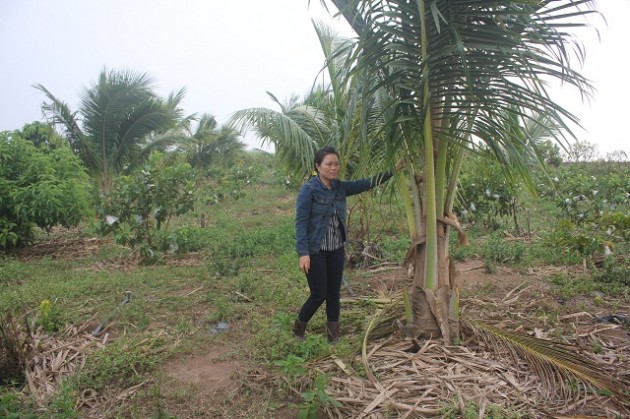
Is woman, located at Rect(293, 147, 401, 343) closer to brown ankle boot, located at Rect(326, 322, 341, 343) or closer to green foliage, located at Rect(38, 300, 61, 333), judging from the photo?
brown ankle boot, located at Rect(326, 322, 341, 343)

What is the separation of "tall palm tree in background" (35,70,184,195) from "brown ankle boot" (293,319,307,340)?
8.21m

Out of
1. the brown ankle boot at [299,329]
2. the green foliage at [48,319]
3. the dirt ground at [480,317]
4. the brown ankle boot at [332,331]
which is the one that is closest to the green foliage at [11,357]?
the green foliage at [48,319]

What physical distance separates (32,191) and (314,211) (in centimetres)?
542

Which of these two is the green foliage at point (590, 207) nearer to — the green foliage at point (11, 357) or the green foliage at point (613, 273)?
the green foliage at point (613, 273)

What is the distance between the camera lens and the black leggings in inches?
136

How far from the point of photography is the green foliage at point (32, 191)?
6.92 meters

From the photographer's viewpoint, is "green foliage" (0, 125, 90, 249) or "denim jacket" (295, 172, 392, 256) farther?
"green foliage" (0, 125, 90, 249)

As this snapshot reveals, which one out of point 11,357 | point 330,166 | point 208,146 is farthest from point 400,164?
point 208,146

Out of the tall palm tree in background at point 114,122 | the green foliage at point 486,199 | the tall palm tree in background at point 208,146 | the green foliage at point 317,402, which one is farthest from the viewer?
the tall palm tree in background at point 208,146

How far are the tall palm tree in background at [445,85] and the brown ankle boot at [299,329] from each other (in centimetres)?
89

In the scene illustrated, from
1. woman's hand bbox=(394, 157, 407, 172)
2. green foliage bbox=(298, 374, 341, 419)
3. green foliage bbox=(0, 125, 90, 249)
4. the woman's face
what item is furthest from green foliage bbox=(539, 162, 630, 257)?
green foliage bbox=(0, 125, 90, 249)

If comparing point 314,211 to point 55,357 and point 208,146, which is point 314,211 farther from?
point 208,146

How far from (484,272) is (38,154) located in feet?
22.4

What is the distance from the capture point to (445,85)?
2826mm
